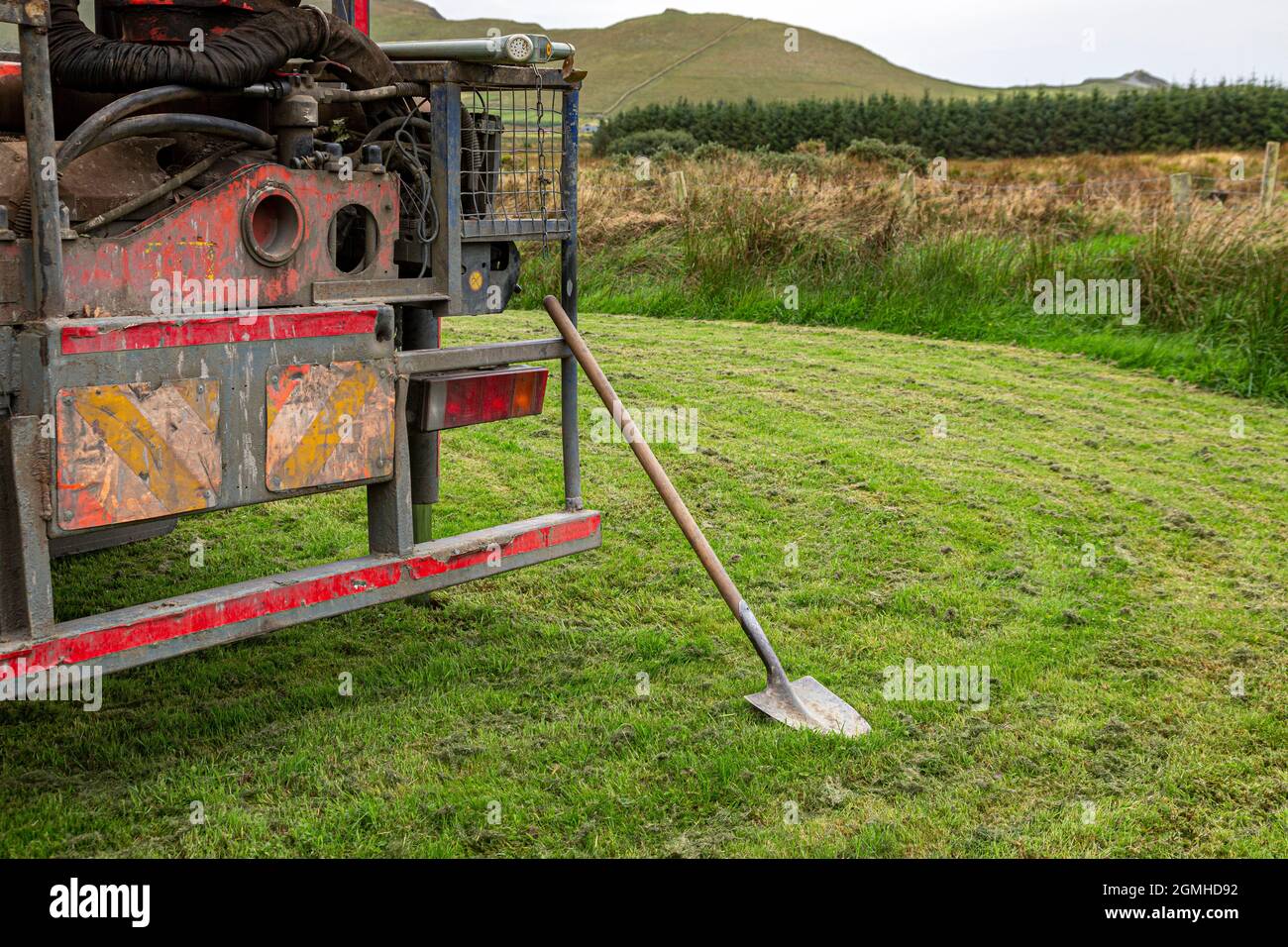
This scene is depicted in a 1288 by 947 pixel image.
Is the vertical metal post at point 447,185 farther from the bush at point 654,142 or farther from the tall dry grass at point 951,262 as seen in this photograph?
the bush at point 654,142

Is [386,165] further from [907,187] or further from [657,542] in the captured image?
[907,187]

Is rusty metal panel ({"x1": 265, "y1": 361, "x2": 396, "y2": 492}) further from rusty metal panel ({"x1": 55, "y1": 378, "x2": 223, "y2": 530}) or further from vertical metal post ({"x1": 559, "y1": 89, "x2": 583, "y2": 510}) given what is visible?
vertical metal post ({"x1": 559, "y1": 89, "x2": 583, "y2": 510})

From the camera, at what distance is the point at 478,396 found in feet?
13.5

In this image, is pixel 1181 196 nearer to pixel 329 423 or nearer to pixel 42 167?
pixel 329 423

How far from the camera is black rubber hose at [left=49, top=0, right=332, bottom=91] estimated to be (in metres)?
3.39

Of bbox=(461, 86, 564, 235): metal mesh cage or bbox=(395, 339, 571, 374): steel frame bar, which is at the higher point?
bbox=(461, 86, 564, 235): metal mesh cage

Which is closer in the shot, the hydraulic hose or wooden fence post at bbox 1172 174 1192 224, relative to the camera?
the hydraulic hose

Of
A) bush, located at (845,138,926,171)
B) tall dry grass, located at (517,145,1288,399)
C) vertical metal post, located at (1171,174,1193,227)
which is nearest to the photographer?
tall dry grass, located at (517,145,1288,399)

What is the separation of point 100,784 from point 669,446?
3.98 meters

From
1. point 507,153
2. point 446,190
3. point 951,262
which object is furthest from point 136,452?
point 951,262

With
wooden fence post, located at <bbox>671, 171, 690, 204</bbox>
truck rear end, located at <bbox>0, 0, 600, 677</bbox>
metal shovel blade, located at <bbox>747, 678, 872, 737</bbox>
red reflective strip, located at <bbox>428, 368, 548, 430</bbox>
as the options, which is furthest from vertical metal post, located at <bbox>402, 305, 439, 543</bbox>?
wooden fence post, located at <bbox>671, 171, 690, 204</bbox>

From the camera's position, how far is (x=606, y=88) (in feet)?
362

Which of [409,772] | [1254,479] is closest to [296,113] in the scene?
[409,772]

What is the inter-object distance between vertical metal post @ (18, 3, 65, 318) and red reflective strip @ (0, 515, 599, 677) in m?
0.80
